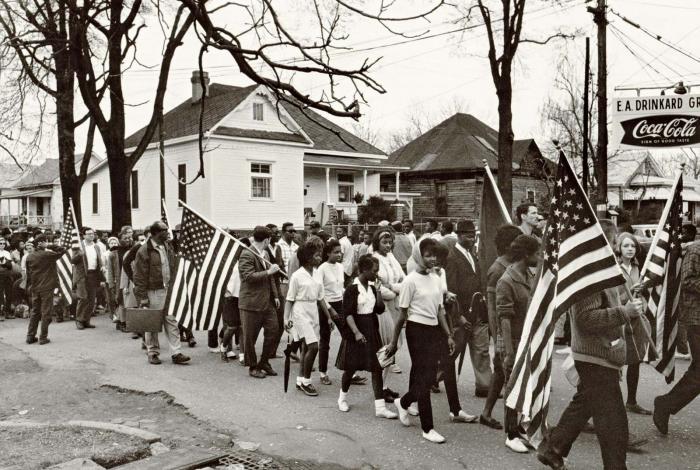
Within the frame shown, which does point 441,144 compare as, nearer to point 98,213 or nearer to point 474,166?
point 474,166

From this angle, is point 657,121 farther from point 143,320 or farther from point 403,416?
point 403,416

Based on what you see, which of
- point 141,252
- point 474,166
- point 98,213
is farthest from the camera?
point 474,166

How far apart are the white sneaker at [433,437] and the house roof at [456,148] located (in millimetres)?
38461

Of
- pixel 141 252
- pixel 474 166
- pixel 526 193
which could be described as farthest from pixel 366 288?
pixel 526 193

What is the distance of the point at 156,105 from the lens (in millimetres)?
18953

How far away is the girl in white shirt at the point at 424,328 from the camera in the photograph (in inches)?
247

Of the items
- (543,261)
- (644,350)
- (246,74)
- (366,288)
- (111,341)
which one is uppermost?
(246,74)

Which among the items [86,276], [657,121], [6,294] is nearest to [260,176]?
[6,294]

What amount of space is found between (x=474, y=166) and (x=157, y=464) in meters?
40.1

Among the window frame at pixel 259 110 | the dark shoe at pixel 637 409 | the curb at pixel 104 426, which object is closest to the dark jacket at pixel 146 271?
the curb at pixel 104 426

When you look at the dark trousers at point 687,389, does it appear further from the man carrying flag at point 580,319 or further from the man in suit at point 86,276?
the man in suit at point 86,276

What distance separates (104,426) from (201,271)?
282 cm

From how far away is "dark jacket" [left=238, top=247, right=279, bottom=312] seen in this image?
9234 mm

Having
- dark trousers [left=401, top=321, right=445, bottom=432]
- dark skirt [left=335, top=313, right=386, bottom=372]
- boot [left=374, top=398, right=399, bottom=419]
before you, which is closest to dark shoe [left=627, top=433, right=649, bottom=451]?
dark trousers [left=401, top=321, right=445, bottom=432]
